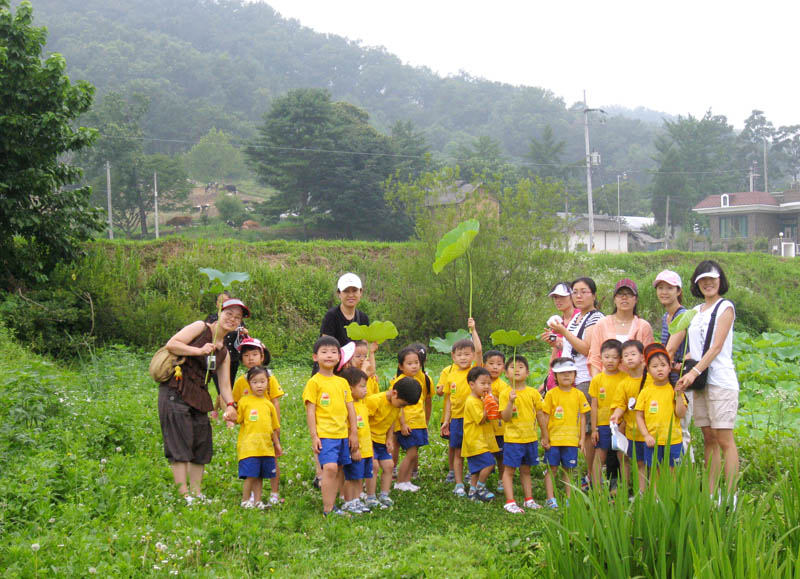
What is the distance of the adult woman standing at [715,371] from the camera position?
18.9 feet

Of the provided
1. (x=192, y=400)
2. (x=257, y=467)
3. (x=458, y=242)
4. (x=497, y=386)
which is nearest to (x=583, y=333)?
(x=497, y=386)

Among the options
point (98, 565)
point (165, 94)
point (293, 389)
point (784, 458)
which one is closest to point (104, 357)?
point (293, 389)

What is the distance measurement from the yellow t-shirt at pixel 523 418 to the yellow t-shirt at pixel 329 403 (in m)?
1.43

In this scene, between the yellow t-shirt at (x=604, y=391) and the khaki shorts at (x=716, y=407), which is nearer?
the khaki shorts at (x=716, y=407)

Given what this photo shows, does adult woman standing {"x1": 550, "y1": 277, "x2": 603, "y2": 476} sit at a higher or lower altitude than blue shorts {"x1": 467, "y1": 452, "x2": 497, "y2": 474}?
higher

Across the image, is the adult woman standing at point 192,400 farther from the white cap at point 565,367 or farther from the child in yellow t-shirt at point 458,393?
the white cap at point 565,367

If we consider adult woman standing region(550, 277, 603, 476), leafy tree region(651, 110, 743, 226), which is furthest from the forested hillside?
adult woman standing region(550, 277, 603, 476)

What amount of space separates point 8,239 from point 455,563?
11646 mm

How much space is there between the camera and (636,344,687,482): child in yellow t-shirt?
5684mm

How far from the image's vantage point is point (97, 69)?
7188 cm

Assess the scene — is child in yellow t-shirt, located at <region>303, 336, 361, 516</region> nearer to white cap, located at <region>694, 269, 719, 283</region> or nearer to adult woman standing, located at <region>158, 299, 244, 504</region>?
adult woman standing, located at <region>158, 299, 244, 504</region>

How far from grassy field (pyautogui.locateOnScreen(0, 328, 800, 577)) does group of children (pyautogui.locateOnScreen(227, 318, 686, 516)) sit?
Result: 0.96 ft

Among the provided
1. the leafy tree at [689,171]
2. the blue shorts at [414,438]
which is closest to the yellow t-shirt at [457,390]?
the blue shorts at [414,438]

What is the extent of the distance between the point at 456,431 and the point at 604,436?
4.48 feet
